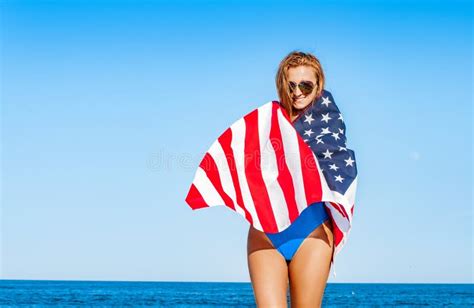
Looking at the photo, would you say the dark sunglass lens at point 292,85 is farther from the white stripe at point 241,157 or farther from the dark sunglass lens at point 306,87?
the white stripe at point 241,157

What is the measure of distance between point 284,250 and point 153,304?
5805cm

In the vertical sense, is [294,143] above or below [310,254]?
above

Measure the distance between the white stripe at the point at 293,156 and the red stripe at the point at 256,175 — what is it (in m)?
0.15

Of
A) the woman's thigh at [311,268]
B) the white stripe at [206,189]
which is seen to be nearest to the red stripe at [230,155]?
the white stripe at [206,189]

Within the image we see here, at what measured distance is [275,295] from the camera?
150 inches

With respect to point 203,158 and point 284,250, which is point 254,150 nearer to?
point 203,158

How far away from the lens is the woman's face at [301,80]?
4086mm

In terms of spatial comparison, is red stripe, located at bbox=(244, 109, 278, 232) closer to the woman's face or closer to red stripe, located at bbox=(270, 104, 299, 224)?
red stripe, located at bbox=(270, 104, 299, 224)

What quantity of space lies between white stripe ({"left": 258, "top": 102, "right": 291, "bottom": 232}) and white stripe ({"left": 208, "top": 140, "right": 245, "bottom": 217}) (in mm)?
178

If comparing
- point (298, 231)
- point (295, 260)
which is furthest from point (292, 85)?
point (295, 260)

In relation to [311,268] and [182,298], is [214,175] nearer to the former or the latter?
[311,268]

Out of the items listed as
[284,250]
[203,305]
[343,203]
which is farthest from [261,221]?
[203,305]

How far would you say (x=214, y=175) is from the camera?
4.09 m

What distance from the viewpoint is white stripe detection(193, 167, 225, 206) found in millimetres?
4039
